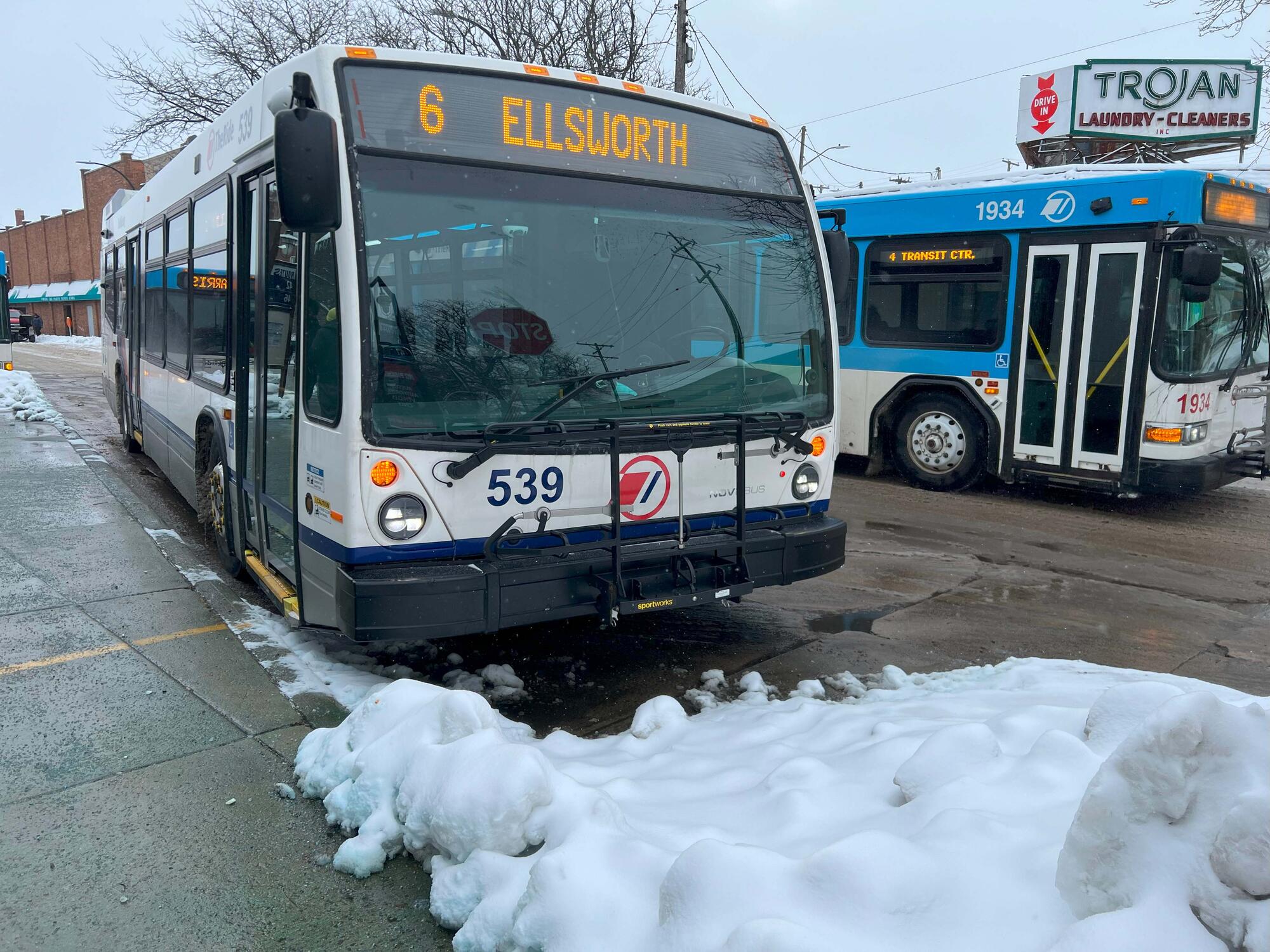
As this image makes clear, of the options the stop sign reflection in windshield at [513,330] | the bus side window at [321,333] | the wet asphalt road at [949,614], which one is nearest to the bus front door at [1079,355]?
the wet asphalt road at [949,614]

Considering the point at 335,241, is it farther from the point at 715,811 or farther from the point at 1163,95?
the point at 1163,95

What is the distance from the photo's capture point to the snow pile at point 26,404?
49.5ft

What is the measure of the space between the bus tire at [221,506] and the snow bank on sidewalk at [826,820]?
278 cm

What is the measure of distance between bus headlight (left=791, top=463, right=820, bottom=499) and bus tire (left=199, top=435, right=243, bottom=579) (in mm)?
3478

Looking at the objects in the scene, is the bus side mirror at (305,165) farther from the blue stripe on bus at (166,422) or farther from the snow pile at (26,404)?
the snow pile at (26,404)

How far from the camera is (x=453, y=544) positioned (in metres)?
4.22

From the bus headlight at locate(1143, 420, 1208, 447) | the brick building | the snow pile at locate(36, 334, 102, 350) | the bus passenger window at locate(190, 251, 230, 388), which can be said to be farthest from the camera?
the brick building

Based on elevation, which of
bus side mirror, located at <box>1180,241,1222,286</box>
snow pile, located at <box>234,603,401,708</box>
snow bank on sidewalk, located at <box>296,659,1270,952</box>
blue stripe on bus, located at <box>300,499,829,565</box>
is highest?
bus side mirror, located at <box>1180,241,1222,286</box>

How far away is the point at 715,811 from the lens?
314 cm

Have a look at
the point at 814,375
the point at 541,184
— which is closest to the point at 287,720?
the point at 541,184

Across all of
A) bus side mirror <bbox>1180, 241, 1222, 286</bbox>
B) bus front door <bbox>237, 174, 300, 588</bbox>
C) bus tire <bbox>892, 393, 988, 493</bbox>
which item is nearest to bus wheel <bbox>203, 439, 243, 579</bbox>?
bus front door <bbox>237, 174, 300, 588</bbox>

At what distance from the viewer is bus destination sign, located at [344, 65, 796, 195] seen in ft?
13.6

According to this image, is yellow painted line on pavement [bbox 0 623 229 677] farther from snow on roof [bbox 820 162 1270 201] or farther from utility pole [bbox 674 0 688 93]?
utility pole [bbox 674 0 688 93]

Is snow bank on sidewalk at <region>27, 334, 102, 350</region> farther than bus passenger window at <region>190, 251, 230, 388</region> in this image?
Yes
